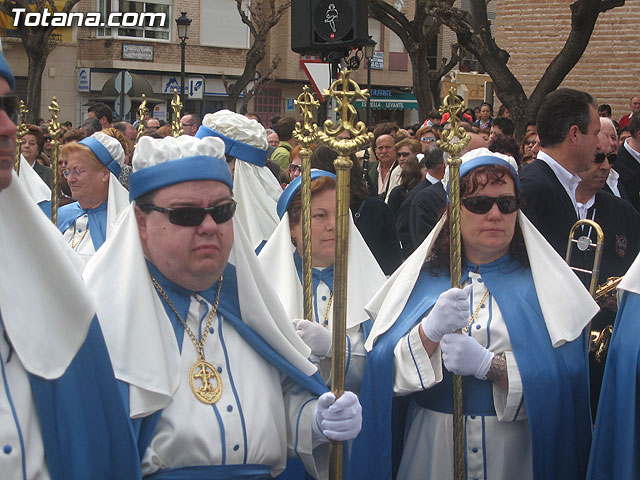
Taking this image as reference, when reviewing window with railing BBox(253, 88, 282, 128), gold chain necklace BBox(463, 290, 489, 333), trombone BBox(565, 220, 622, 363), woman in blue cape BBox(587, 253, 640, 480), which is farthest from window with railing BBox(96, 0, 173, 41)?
→ woman in blue cape BBox(587, 253, 640, 480)

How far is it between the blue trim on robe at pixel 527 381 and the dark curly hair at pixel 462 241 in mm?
43

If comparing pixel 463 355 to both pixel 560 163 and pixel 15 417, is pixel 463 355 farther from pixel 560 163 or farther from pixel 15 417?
pixel 560 163

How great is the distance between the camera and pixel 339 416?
3.10m

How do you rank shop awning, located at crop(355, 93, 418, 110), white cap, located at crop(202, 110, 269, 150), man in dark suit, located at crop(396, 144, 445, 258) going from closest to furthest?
white cap, located at crop(202, 110, 269, 150) → man in dark suit, located at crop(396, 144, 445, 258) → shop awning, located at crop(355, 93, 418, 110)

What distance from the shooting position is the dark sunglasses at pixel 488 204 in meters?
3.80

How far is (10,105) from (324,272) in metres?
2.21

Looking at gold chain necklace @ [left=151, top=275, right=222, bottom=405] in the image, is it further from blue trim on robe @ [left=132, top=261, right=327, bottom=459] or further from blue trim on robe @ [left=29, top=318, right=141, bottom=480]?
blue trim on robe @ [left=29, top=318, right=141, bottom=480]

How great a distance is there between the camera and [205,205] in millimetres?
3025

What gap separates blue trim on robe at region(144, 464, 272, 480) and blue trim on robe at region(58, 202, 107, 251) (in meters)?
3.34

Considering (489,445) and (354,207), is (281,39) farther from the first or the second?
(489,445)

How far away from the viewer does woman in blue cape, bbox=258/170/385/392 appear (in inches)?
165

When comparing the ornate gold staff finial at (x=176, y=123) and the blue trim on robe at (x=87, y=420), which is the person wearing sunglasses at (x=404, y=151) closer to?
the ornate gold staff finial at (x=176, y=123)

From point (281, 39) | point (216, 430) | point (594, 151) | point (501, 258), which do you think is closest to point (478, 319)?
point (501, 258)

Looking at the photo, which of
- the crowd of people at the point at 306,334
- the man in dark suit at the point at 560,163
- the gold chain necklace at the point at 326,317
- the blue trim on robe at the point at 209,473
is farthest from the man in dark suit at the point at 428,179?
the blue trim on robe at the point at 209,473
